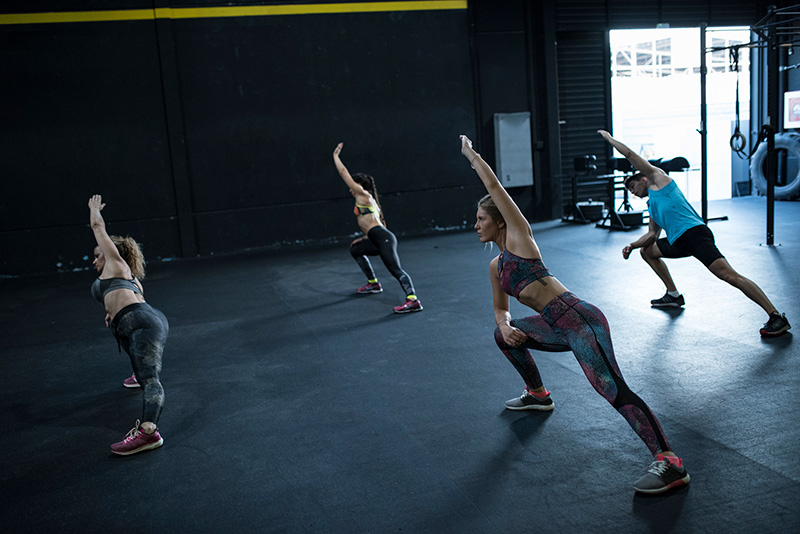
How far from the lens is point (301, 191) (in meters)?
11.3

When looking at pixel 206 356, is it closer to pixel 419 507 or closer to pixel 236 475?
pixel 236 475

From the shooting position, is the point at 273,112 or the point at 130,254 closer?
the point at 130,254

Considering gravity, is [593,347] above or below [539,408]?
above

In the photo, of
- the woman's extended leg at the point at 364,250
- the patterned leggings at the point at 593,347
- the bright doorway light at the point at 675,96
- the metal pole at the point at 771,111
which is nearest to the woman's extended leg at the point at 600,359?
the patterned leggings at the point at 593,347

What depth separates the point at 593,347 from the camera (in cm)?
290

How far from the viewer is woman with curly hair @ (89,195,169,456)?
360 centimetres

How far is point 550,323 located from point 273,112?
8745mm

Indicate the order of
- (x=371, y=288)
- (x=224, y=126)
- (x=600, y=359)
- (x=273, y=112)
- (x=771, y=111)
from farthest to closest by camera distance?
(x=273, y=112)
(x=224, y=126)
(x=771, y=111)
(x=371, y=288)
(x=600, y=359)

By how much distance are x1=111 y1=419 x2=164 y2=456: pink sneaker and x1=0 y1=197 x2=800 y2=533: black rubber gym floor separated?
4 centimetres

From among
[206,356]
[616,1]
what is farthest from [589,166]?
[206,356]

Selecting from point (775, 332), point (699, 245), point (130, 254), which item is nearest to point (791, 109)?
point (699, 245)

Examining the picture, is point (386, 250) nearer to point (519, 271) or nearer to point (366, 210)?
point (366, 210)

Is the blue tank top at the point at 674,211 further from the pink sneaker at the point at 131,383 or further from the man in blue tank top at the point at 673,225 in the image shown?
the pink sneaker at the point at 131,383

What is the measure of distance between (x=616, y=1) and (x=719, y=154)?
385cm
